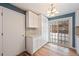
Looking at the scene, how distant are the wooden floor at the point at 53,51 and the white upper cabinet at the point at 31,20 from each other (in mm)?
391

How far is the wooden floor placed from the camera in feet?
3.75

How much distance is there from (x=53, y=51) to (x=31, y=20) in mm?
610

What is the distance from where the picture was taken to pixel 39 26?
1242 millimetres

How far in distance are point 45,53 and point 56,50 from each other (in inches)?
7.4

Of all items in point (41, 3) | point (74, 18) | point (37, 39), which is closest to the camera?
point (41, 3)

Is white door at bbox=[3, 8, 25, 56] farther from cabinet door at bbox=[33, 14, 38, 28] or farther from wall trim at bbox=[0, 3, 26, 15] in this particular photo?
cabinet door at bbox=[33, 14, 38, 28]

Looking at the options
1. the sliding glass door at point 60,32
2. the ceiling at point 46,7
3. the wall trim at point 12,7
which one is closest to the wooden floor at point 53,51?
the sliding glass door at point 60,32

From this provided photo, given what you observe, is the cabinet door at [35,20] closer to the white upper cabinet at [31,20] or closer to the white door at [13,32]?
the white upper cabinet at [31,20]

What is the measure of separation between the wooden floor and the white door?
0.30 metres

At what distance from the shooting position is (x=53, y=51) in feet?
3.96

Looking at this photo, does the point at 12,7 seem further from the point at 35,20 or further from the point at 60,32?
the point at 60,32

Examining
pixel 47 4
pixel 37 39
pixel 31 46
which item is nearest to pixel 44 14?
pixel 47 4

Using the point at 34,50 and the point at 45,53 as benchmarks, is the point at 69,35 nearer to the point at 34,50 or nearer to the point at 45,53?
the point at 45,53

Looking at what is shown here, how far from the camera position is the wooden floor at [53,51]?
3.75ft
